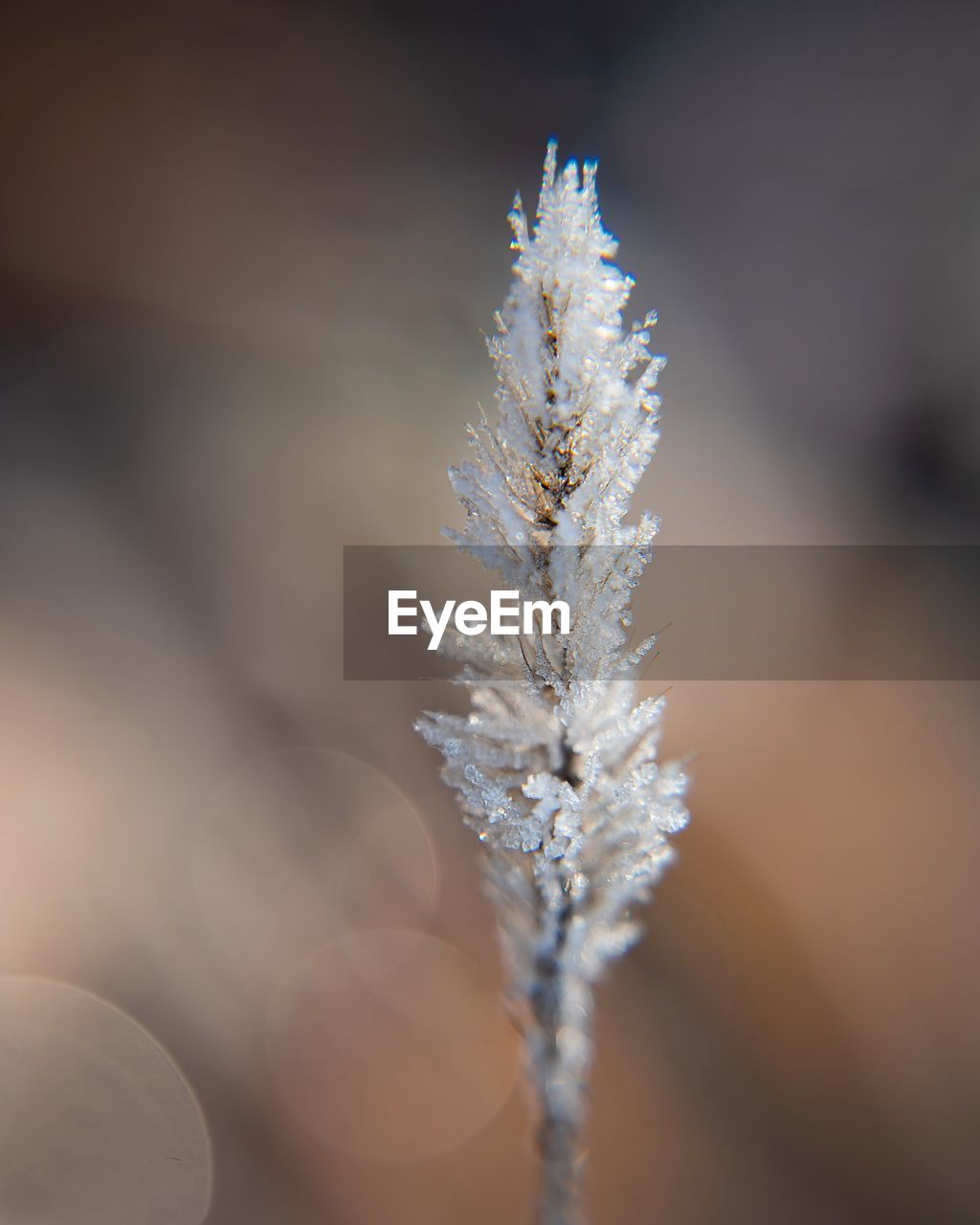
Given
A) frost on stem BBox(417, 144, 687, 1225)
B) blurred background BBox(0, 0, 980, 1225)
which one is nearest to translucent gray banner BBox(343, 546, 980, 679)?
blurred background BBox(0, 0, 980, 1225)

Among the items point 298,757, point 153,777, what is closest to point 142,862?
point 153,777

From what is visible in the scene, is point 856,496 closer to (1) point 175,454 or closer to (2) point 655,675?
(2) point 655,675

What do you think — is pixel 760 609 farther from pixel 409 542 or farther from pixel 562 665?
pixel 562 665

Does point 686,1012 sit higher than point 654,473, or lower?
lower

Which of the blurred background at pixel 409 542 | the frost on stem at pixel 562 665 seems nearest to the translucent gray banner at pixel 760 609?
the blurred background at pixel 409 542

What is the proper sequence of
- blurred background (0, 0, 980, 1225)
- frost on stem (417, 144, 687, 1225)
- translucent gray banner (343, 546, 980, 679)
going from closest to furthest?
frost on stem (417, 144, 687, 1225)
blurred background (0, 0, 980, 1225)
translucent gray banner (343, 546, 980, 679)

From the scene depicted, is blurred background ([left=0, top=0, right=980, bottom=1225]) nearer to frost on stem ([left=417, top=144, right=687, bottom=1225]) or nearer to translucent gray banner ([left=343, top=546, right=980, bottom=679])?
translucent gray banner ([left=343, top=546, right=980, bottom=679])

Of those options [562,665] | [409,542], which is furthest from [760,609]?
[562,665]
